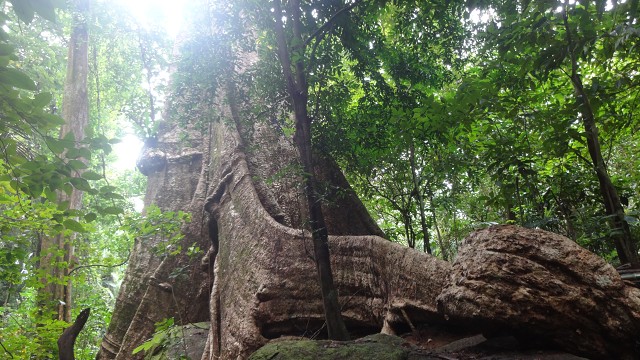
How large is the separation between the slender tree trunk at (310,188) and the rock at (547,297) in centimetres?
87

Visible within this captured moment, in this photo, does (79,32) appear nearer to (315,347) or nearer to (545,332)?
(315,347)

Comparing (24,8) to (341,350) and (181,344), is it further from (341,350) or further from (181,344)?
(181,344)

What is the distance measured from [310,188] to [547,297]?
5.86 feet

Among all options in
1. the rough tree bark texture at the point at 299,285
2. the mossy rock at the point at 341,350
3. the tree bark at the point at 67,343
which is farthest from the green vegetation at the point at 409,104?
the mossy rock at the point at 341,350

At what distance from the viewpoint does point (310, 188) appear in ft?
11.1

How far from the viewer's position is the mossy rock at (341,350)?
2709mm

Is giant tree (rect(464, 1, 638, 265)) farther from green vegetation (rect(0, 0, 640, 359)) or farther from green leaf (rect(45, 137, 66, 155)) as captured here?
green leaf (rect(45, 137, 66, 155))

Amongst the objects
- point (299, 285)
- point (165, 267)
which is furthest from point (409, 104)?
point (165, 267)

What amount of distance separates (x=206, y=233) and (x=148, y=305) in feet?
4.12

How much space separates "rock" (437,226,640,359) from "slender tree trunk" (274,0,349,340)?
868 mm

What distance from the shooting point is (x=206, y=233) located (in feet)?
20.6

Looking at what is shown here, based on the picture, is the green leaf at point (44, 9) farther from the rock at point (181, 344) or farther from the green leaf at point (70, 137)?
the rock at point (181, 344)

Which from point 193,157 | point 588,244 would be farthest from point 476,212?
point 193,157

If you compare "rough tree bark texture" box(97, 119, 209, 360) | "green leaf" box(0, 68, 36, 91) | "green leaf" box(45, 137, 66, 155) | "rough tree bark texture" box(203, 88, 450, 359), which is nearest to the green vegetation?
"green leaf" box(45, 137, 66, 155)
